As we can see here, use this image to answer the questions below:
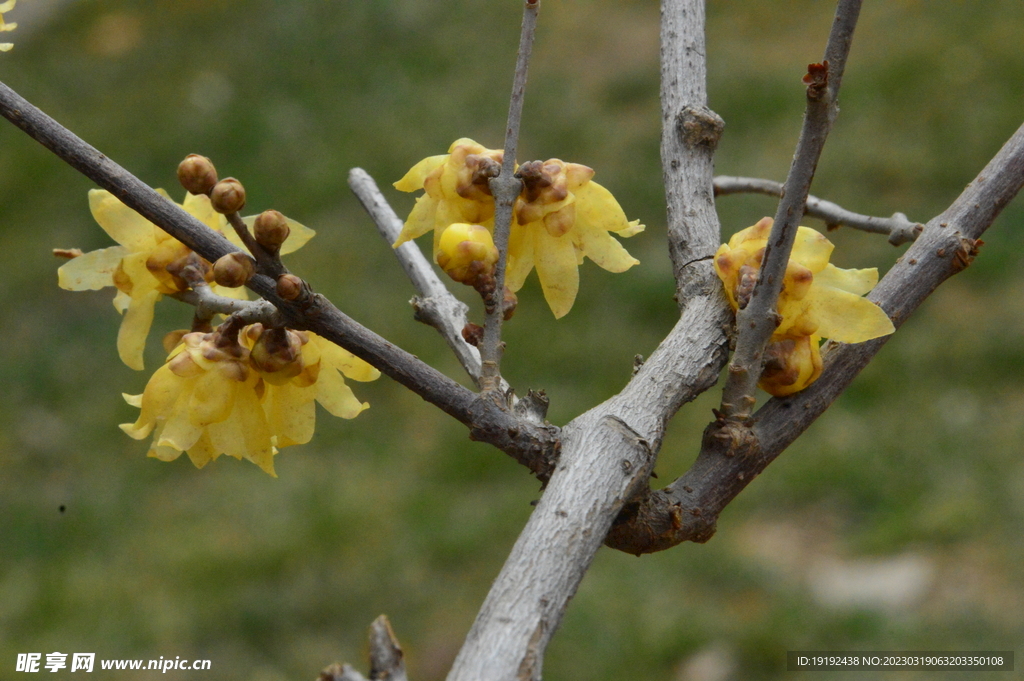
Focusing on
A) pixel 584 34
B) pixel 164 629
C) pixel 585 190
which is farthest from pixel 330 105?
pixel 585 190

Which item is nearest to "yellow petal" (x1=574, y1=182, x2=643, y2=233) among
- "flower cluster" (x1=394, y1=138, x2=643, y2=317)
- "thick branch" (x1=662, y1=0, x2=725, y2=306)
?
"flower cluster" (x1=394, y1=138, x2=643, y2=317)

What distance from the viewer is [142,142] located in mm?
5633

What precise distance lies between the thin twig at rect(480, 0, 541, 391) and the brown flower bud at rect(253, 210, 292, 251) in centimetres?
24

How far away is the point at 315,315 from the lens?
2.99 feet

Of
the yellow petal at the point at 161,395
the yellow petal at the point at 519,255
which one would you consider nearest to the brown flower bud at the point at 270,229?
the yellow petal at the point at 161,395

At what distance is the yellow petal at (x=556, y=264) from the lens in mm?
1156

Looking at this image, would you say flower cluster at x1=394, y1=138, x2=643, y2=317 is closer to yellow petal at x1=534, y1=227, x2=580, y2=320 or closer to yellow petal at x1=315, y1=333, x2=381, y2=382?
yellow petal at x1=534, y1=227, x2=580, y2=320

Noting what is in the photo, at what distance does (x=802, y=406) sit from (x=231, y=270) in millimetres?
652

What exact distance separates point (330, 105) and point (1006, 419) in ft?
12.9

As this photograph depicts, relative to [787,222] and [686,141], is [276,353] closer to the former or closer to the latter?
[787,222]

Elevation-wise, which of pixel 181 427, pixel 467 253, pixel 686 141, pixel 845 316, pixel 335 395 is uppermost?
pixel 686 141

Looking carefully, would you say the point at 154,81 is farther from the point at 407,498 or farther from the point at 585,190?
the point at 585,190

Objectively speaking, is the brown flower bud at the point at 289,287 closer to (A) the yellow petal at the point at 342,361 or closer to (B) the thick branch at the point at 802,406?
(A) the yellow petal at the point at 342,361

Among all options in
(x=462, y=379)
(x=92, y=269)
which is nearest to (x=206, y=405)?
(x=92, y=269)
